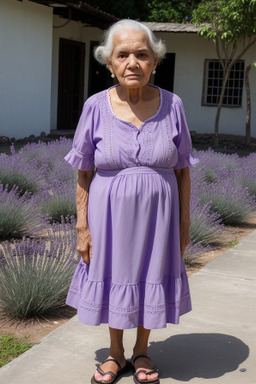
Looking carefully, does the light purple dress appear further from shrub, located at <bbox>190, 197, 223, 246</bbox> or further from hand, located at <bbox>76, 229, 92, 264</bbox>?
shrub, located at <bbox>190, 197, 223, 246</bbox>

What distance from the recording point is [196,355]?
3.42 meters

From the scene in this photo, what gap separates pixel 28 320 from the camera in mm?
4102

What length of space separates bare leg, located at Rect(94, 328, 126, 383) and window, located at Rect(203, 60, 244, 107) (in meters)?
17.1

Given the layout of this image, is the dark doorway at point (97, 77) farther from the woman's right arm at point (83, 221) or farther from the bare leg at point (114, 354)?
the bare leg at point (114, 354)

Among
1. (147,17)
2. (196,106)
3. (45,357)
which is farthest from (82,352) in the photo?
(147,17)

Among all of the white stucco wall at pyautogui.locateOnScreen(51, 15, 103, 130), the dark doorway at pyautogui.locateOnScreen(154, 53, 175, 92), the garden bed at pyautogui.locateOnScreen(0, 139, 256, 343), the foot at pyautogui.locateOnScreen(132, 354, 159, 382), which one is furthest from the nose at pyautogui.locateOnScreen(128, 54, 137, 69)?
the dark doorway at pyautogui.locateOnScreen(154, 53, 175, 92)

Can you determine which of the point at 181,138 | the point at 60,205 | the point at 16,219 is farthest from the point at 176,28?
the point at 181,138

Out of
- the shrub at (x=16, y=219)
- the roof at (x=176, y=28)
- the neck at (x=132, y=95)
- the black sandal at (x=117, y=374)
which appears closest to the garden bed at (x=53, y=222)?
the shrub at (x=16, y=219)

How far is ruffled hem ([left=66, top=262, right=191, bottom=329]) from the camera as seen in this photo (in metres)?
2.84

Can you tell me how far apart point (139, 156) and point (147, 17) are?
87.7ft

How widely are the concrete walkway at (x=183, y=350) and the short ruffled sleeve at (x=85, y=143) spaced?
108 cm

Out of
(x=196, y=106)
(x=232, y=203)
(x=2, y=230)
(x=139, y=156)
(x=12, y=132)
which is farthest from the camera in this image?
(x=196, y=106)

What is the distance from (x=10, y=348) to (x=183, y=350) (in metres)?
1.02

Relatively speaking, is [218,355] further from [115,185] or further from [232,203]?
[232,203]
